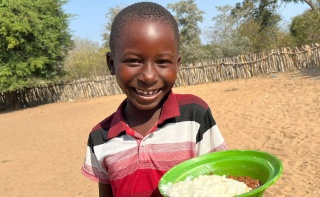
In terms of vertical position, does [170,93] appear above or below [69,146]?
above

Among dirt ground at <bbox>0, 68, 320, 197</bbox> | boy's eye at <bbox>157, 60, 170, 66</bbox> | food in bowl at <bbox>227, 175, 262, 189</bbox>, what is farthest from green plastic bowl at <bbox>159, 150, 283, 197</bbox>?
dirt ground at <bbox>0, 68, 320, 197</bbox>

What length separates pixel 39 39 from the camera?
19516mm

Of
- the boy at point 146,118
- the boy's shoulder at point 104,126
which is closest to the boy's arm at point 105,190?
the boy at point 146,118

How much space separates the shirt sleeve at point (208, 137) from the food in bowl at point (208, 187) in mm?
224

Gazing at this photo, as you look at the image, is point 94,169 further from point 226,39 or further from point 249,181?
point 226,39

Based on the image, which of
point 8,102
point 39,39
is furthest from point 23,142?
point 8,102

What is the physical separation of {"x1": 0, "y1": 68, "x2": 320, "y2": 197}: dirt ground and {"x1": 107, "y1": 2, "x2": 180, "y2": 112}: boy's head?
135 inches

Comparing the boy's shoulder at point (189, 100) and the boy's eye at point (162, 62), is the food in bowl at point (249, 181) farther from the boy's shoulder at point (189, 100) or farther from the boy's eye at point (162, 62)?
the boy's eye at point (162, 62)

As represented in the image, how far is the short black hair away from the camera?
53.2 inches

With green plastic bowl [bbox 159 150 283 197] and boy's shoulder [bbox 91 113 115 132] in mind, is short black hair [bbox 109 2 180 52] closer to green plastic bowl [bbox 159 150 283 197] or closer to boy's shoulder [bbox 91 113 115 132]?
boy's shoulder [bbox 91 113 115 132]

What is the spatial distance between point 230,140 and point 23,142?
637 centimetres

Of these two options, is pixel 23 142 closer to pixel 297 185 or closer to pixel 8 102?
pixel 297 185

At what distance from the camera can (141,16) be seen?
1351mm

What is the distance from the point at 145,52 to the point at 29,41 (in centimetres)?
2012
